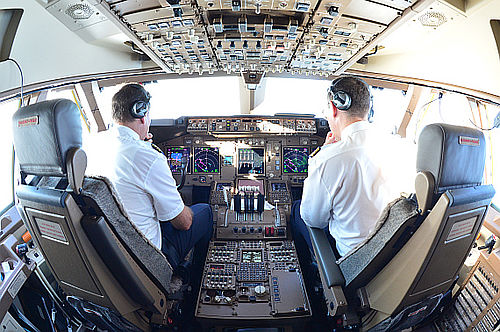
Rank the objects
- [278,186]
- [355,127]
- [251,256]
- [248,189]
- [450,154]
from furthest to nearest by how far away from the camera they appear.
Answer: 1. [278,186]
2. [248,189]
3. [251,256]
4. [355,127]
5. [450,154]

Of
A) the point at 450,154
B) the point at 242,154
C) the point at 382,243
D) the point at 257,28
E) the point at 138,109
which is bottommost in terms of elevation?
the point at 382,243

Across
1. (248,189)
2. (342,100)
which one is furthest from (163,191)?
(248,189)

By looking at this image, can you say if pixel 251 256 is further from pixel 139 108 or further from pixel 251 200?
pixel 139 108

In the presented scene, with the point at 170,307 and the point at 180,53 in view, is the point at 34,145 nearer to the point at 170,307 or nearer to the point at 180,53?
the point at 170,307

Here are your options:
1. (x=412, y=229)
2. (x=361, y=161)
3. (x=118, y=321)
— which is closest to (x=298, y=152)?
(x=361, y=161)

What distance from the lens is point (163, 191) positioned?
152cm

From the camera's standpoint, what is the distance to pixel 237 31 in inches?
63.1

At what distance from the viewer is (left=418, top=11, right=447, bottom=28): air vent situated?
60.9 inches

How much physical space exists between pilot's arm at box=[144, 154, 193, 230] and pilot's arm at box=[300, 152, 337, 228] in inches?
Result: 28.2

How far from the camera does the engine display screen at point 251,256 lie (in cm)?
215

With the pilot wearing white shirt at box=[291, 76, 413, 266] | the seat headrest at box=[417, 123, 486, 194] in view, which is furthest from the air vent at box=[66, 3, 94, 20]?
the seat headrest at box=[417, 123, 486, 194]

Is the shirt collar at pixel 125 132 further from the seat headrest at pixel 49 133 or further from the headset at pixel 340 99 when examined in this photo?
the headset at pixel 340 99

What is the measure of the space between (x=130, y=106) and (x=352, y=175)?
1.26 meters

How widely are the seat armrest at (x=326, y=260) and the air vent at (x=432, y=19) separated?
4.39 feet
